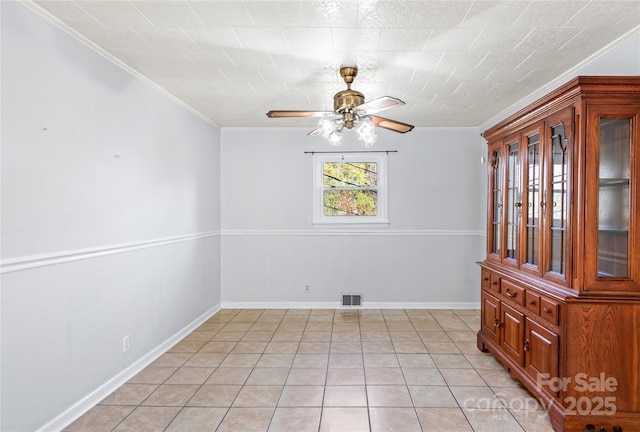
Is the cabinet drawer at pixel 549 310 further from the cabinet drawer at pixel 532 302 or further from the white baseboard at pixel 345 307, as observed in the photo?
the white baseboard at pixel 345 307

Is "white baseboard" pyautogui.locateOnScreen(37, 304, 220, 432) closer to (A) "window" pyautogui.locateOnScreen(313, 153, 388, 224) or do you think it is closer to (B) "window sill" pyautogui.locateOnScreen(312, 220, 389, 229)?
(B) "window sill" pyautogui.locateOnScreen(312, 220, 389, 229)

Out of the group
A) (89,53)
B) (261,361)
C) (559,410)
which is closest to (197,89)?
(89,53)

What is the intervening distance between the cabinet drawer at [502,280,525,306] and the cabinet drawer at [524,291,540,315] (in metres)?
0.07

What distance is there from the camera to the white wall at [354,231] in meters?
4.81

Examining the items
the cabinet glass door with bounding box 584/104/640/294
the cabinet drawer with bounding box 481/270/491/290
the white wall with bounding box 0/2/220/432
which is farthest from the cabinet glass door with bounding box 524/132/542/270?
the white wall with bounding box 0/2/220/432

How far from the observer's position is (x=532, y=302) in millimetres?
2451

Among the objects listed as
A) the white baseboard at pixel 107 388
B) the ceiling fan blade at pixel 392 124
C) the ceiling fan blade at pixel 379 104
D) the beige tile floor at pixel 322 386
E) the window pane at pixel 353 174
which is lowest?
the beige tile floor at pixel 322 386

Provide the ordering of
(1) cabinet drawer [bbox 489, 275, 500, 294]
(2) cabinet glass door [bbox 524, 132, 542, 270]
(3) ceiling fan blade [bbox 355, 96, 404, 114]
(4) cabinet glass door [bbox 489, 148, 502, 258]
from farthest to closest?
(4) cabinet glass door [bbox 489, 148, 502, 258] → (1) cabinet drawer [bbox 489, 275, 500, 294] → (2) cabinet glass door [bbox 524, 132, 542, 270] → (3) ceiling fan blade [bbox 355, 96, 404, 114]

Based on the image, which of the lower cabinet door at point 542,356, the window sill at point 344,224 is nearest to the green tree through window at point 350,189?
the window sill at point 344,224

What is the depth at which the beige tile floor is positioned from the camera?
7.35 feet

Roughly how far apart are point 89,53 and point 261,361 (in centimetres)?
278

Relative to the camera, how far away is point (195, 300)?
4098 millimetres

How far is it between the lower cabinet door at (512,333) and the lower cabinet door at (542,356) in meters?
0.07

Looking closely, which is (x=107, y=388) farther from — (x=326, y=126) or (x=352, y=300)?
(x=352, y=300)
